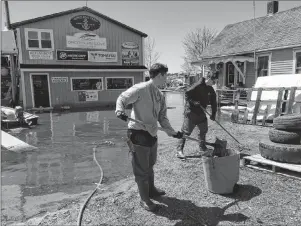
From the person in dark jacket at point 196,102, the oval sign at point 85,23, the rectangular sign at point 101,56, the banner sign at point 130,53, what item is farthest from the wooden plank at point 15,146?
the banner sign at point 130,53

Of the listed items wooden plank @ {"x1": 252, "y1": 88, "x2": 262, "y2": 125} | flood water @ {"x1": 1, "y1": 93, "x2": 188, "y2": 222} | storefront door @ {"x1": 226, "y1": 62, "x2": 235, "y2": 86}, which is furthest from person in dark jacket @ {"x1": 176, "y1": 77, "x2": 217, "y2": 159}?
storefront door @ {"x1": 226, "y1": 62, "x2": 235, "y2": 86}

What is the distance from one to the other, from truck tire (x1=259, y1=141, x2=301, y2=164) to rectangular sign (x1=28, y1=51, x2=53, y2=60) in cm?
1707

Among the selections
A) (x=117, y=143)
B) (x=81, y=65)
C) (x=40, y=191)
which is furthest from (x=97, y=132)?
(x=81, y=65)

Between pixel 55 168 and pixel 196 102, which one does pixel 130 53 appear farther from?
pixel 55 168

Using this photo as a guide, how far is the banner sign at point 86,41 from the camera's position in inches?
762

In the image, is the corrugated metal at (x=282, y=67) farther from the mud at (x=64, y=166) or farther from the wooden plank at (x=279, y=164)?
the wooden plank at (x=279, y=164)

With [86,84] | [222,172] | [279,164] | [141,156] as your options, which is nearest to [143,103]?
[141,156]

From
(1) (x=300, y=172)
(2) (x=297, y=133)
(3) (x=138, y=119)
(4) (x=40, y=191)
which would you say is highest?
(3) (x=138, y=119)

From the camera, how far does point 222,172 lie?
3.91m

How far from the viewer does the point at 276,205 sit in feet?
12.0

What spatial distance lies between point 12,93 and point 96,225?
1754cm

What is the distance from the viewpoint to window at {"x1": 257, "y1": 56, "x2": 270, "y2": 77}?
16.5 m

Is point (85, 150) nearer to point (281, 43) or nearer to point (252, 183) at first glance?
point (252, 183)

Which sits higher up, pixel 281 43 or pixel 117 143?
pixel 281 43
